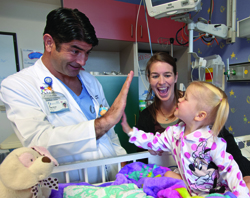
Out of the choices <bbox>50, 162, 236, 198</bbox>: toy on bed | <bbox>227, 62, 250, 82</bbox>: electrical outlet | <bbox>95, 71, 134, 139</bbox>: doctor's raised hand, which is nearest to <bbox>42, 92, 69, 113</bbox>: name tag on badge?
<bbox>95, 71, 134, 139</bbox>: doctor's raised hand

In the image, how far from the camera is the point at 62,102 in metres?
0.93

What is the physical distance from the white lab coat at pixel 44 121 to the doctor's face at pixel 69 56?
0.27 feet

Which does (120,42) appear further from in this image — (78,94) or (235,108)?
(235,108)

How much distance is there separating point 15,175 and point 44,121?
416 millimetres

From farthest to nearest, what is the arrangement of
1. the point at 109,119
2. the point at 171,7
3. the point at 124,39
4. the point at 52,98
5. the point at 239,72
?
the point at 124,39 → the point at 239,72 → the point at 171,7 → the point at 52,98 → the point at 109,119

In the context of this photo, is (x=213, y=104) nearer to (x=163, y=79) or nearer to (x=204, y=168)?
(x=204, y=168)

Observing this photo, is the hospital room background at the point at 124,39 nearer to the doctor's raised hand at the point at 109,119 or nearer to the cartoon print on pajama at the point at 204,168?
the doctor's raised hand at the point at 109,119

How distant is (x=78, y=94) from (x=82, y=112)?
19 centimetres

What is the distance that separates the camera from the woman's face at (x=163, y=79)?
1167mm

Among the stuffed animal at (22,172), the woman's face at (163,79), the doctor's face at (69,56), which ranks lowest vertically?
the stuffed animal at (22,172)

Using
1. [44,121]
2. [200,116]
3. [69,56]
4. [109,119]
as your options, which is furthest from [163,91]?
[44,121]

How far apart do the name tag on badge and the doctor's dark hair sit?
30 cm

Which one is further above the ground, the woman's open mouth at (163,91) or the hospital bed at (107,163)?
the woman's open mouth at (163,91)

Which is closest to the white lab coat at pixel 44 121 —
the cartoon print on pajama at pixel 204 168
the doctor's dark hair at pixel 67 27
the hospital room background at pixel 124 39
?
the doctor's dark hair at pixel 67 27
